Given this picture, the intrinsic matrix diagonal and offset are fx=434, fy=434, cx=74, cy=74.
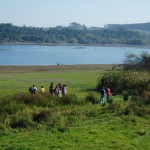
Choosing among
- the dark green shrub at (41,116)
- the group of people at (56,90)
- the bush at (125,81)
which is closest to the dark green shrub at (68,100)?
the group of people at (56,90)

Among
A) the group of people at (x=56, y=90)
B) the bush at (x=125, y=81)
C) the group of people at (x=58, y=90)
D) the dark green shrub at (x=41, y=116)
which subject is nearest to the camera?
the dark green shrub at (x=41, y=116)

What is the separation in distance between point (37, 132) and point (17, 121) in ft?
5.67

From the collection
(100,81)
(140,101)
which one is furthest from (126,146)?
(100,81)

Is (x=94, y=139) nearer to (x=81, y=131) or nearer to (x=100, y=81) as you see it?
(x=81, y=131)

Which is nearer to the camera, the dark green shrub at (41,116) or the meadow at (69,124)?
the meadow at (69,124)

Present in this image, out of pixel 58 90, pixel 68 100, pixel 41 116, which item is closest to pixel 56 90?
pixel 58 90

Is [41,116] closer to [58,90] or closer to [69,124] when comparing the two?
[69,124]

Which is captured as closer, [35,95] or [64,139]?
[64,139]

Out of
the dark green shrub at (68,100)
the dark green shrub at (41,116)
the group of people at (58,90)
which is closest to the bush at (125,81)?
the group of people at (58,90)

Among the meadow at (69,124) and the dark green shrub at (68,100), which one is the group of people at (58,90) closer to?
the dark green shrub at (68,100)

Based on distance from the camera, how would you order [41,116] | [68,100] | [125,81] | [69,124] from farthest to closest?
[125,81]
[68,100]
[41,116]
[69,124]

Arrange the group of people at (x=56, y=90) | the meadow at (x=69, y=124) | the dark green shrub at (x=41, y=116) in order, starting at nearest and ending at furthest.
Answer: the meadow at (x=69, y=124), the dark green shrub at (x=41, y=116), the group of people at (x=56, y=90)

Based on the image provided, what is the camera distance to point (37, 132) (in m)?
19.8

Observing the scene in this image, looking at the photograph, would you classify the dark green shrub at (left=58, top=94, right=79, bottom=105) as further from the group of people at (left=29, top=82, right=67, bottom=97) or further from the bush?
the bush
